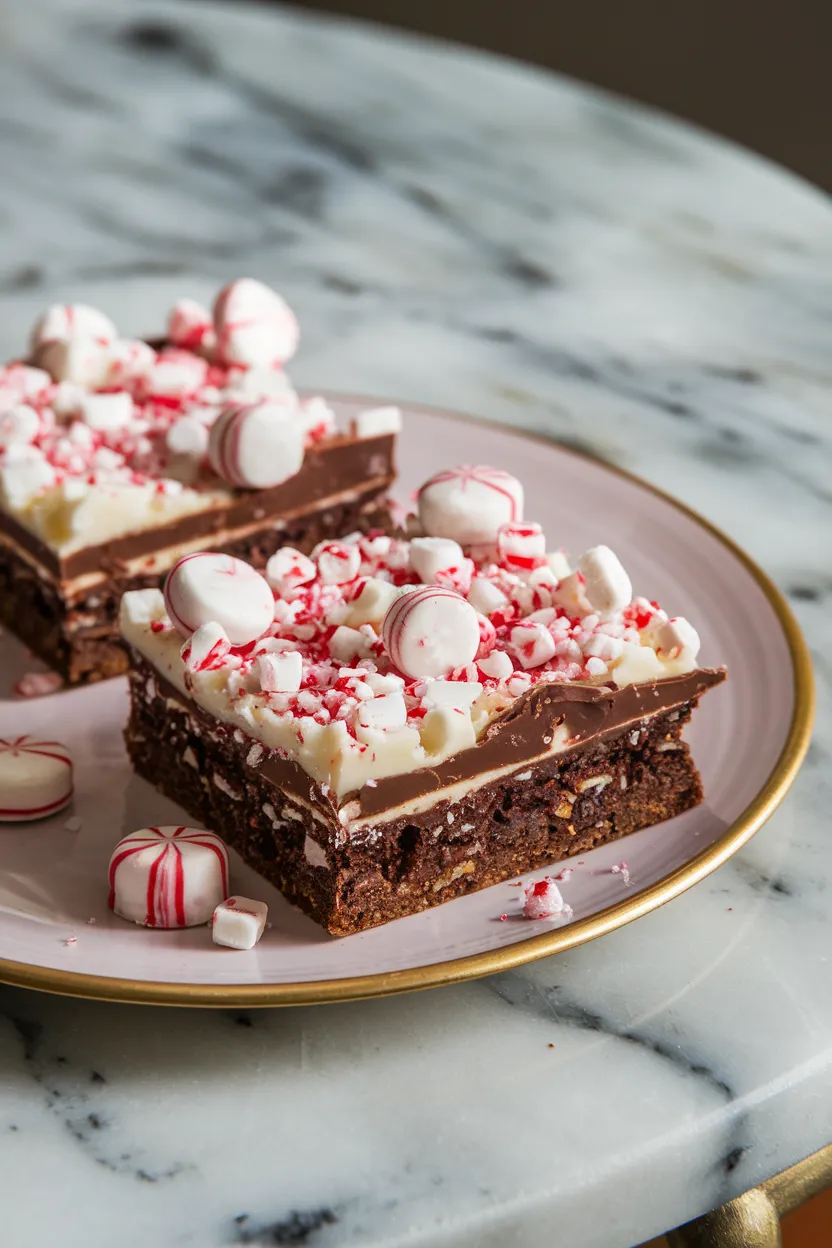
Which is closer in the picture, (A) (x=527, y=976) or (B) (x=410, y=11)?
(A) (x=527, y=976)

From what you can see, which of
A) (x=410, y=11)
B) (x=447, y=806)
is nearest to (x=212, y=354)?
(x=447, y=806)

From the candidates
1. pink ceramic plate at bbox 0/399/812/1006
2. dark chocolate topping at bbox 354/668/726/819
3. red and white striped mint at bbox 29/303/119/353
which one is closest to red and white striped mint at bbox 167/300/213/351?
red and white striped mint at bbox 29/303/119/353

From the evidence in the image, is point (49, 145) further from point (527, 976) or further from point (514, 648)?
point (527, 976)

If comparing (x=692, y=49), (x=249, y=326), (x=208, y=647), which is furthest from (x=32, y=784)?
(x=692, y=49)

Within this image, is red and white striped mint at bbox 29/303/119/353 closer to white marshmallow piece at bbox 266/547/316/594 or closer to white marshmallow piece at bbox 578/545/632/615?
white marshmallow piece at bbox 266/547/316/594

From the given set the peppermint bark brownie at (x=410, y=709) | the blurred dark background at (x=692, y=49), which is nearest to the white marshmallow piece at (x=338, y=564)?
the peppermint bark brownie at (x=410, y=709)

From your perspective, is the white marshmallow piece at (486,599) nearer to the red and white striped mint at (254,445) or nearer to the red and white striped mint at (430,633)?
the red and white striped mint at (430,633)

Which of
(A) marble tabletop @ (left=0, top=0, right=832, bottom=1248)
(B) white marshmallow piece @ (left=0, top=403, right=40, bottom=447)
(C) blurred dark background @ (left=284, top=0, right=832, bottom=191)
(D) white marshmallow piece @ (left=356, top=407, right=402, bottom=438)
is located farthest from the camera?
(C) blurred dark background @ (left=284, top=0, right=832, bottom=191)
